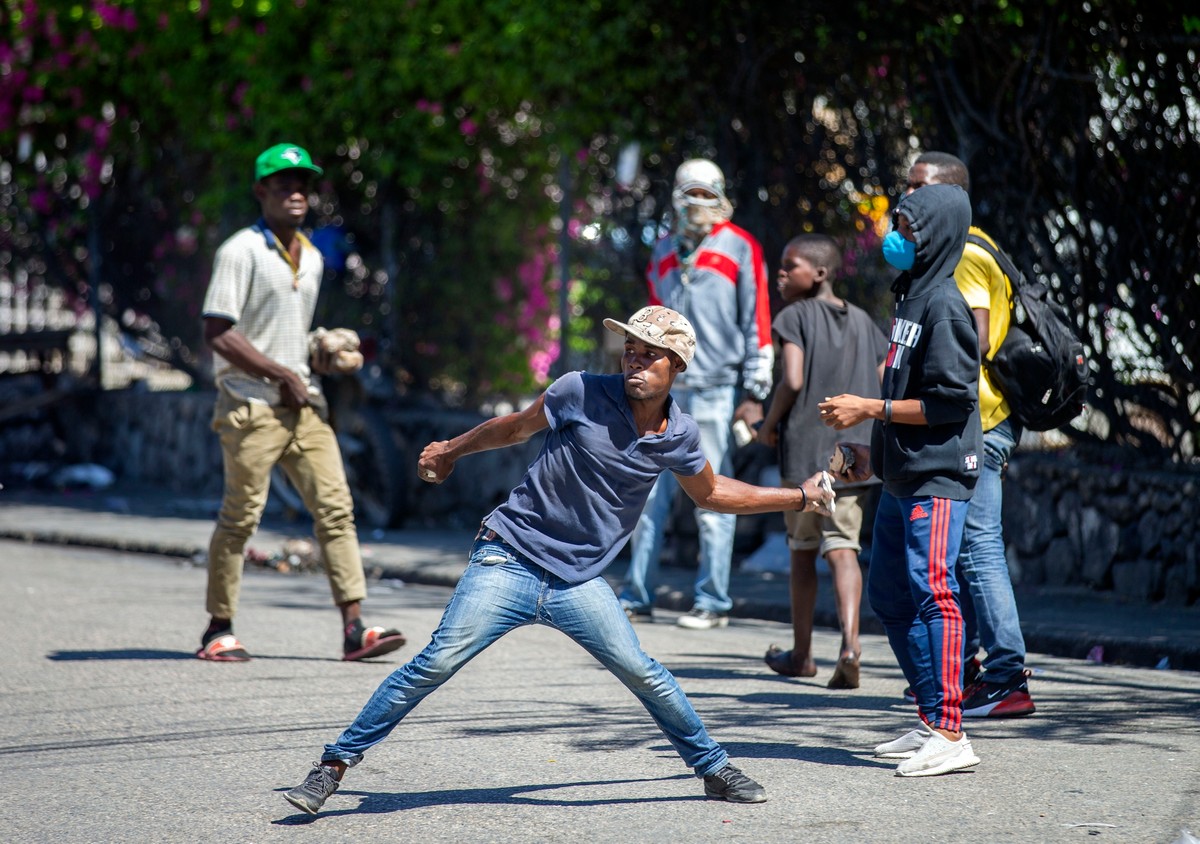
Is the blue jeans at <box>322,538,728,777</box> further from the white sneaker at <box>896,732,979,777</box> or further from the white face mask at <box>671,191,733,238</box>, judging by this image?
the white face mask at <box>671,191,733,238</box>

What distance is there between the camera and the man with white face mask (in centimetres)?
820

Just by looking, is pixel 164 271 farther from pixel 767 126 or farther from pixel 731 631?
pixel 731 631

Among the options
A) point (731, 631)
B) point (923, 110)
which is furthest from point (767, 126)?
point (731, 631)

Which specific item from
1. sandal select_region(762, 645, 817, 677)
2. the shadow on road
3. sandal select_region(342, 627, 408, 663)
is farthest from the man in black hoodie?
sandal select_region(342, 627, 408, 663)

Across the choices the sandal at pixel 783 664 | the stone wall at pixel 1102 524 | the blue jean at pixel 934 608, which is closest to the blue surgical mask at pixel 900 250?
the blue jean at pixel 934 608

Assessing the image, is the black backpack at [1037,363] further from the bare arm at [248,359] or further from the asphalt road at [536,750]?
the bare arm at [248,359]

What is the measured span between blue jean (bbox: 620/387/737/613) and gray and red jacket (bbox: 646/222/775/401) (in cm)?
10

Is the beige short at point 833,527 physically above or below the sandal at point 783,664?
above

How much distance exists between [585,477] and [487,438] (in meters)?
0.35

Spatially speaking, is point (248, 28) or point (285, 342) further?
point (248, 28)

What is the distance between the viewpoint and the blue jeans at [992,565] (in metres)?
5.76

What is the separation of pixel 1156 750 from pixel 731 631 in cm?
315

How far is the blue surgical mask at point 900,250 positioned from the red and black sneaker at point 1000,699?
1.69 metres

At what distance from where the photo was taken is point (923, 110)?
32.0 feet
